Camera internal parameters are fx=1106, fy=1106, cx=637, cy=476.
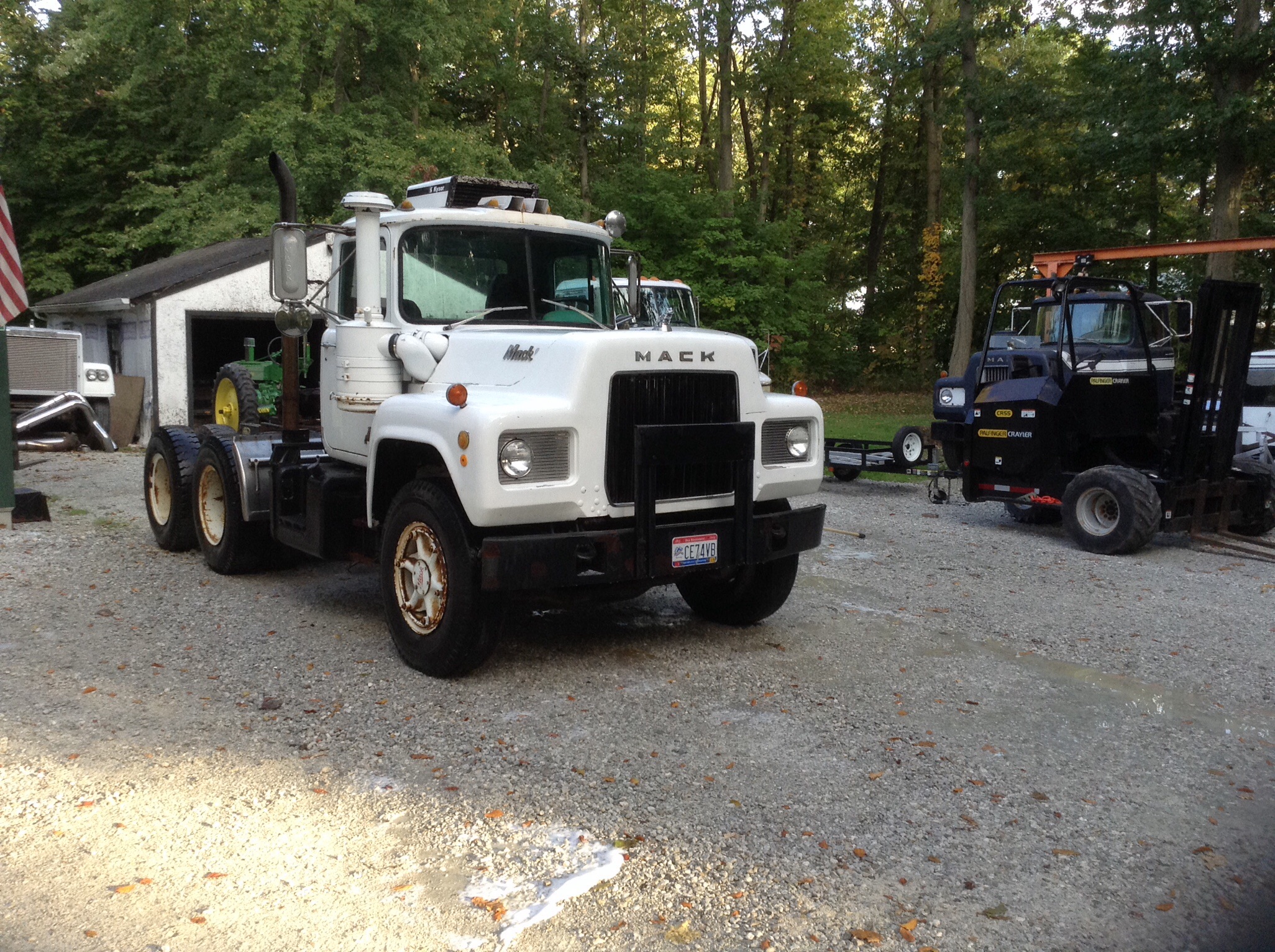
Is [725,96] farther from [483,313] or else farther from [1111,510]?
[483,313]

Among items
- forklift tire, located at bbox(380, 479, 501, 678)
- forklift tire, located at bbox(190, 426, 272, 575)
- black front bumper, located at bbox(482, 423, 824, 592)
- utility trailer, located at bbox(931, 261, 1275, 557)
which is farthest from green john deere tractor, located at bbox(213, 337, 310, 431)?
utility trailer, located at bbox(931, 261, 1275, 557)

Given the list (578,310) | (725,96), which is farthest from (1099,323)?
(725,96)

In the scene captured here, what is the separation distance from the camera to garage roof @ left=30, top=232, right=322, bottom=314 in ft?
64.5

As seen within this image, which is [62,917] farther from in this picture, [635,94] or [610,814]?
[635,94]

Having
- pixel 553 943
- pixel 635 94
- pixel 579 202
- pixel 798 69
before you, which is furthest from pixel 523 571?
pixel 798 69

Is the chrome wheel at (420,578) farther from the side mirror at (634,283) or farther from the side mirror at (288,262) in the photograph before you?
the side mirror at (634,283)

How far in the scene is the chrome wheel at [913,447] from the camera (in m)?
14.7

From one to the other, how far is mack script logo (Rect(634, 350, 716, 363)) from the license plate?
0.93 meters

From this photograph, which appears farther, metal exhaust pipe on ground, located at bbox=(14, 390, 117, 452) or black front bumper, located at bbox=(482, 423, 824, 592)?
metal exhaust pipe on ground, located at bbox=(14, 390, 117, 452)

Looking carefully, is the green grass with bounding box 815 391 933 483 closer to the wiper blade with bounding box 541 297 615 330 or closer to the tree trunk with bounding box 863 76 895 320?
the tree trunk with bounding box 863 76 895 320

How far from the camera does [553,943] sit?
132 inches

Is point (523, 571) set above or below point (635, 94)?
below

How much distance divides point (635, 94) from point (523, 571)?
33548 mm

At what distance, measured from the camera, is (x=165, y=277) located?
21172 mm
